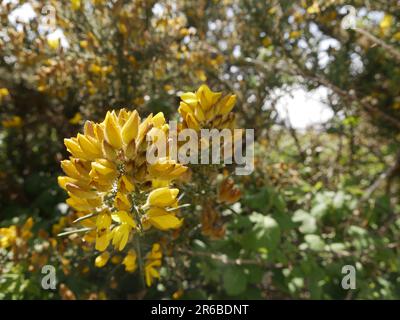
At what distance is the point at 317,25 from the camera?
3336 mm

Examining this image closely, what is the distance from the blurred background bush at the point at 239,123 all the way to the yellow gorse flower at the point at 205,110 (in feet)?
1.01

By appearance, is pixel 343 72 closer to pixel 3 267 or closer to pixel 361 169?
pixel 361 169

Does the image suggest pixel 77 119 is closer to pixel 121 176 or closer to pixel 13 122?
pixel 13 122

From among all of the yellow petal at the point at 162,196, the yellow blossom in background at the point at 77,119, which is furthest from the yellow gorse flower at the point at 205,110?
the yellow blossom in background at the point at 77,119

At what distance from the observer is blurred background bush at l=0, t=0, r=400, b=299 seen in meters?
2.05

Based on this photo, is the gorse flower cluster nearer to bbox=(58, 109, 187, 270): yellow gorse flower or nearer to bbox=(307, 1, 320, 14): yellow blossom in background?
bbox=(58, 109, 187, 270): yellow gorse flower

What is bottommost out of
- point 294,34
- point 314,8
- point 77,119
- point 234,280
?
point 234,280

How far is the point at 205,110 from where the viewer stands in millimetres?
1309

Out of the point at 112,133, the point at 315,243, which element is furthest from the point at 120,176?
the point at 315,243

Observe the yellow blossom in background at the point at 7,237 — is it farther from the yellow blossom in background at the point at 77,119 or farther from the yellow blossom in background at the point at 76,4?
the yellow blossom in background at the point at 76,4

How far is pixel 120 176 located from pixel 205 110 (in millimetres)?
352

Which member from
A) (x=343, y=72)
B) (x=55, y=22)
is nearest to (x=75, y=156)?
(x=55, y=22)

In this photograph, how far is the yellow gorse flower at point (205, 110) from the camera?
130cm
